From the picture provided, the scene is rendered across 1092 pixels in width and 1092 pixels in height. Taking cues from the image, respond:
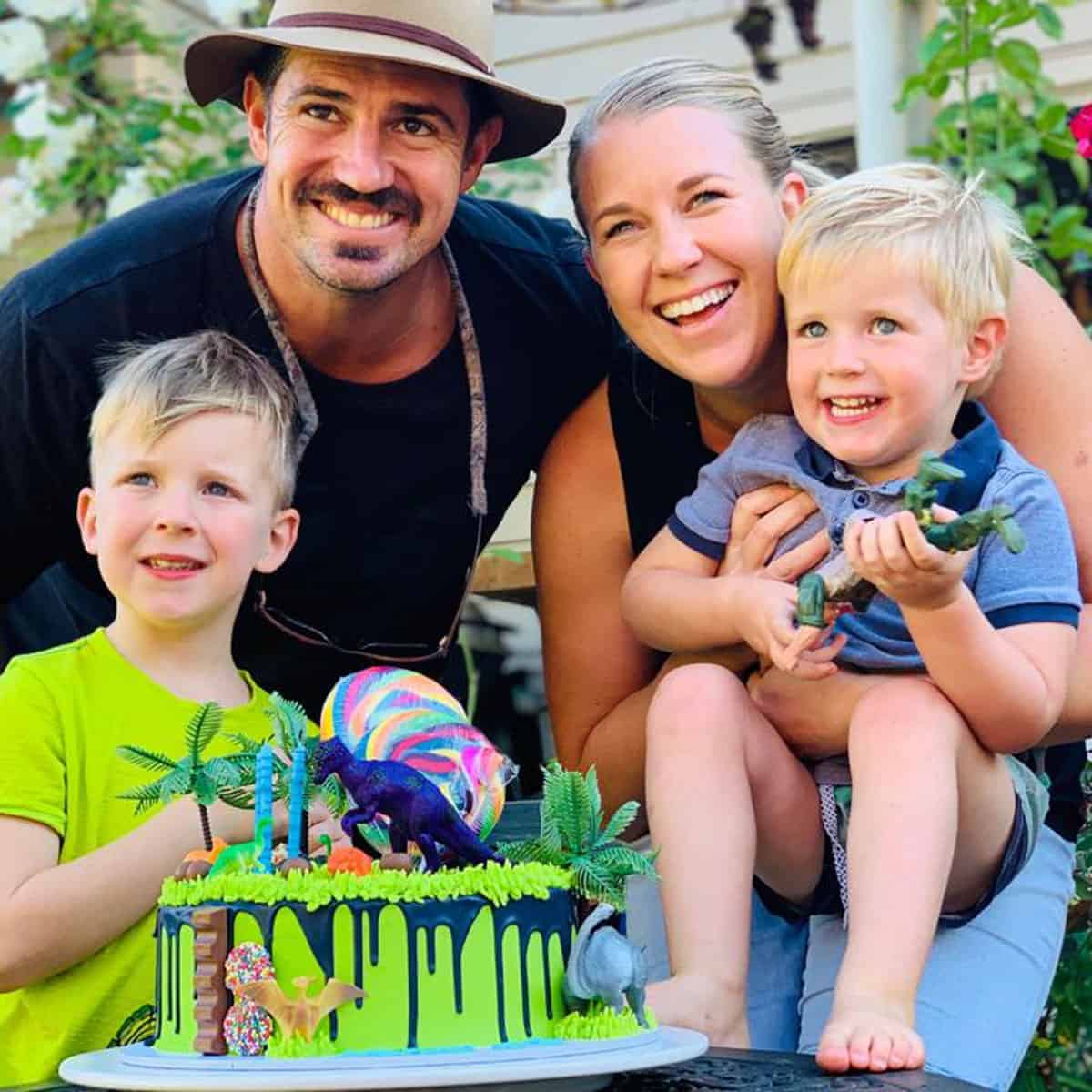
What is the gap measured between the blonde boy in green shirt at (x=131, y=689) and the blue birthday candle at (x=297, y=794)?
1.15ft

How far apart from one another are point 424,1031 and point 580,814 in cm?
27

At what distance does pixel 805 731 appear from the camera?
2.48m

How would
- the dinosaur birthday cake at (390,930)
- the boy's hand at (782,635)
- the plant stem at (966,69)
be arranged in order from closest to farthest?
the dinosaur birthday cake at (390,930) < the boy's hand at (782,635) < the plant stem at (966,69)

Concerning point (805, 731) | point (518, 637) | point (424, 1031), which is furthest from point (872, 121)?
point (424, 1031)

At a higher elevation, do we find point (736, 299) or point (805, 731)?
point (736, 299)

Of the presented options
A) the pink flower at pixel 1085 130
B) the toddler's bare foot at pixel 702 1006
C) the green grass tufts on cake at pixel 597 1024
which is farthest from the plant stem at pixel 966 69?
the green grass tufts on cake at pixel 597 1024

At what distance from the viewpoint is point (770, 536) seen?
2.62 m

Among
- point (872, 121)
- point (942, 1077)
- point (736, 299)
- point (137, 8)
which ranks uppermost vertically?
point (137, 8)

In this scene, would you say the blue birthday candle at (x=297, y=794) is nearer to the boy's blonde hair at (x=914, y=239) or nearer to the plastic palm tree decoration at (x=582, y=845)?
the plastic palm tree decoration at (x=582, y=845)

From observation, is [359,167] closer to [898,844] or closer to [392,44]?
[392,44]

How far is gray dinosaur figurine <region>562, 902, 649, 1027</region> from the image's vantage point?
6.05ft

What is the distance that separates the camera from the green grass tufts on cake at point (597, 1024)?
1.84 m

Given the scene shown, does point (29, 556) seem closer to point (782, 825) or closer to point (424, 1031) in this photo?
point (782, 825)

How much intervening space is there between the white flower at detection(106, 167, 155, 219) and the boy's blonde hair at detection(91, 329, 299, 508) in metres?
2.55
